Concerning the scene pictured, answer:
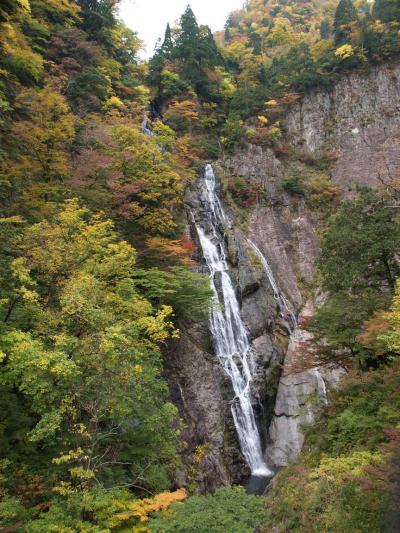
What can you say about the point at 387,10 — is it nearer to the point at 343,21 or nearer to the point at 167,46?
the point at 343,21

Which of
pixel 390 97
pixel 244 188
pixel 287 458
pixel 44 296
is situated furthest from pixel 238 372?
pixel 390 97

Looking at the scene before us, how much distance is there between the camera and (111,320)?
845 cm

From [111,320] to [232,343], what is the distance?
11544 mm

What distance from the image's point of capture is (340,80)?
113ft

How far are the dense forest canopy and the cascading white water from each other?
1.84 m

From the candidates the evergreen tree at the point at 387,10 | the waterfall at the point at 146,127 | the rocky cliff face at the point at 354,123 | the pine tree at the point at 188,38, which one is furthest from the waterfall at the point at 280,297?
the evergreen tree at the point at 387,10

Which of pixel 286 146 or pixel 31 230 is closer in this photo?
pixel 31 230

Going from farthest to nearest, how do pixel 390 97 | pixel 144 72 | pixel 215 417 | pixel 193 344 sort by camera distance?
A: pixel 144 72
pixel 390 97
pixel 193 344
pixel 215 417

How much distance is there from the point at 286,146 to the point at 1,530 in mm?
33166

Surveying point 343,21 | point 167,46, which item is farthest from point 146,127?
point 343,21

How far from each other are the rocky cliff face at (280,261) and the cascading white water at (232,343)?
557 millimetres

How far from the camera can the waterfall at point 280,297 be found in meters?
23.4

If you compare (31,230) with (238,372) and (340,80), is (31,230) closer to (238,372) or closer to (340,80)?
(238,372)

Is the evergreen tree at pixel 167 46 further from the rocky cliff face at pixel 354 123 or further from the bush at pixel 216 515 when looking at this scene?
the bush at pixel 216 515
